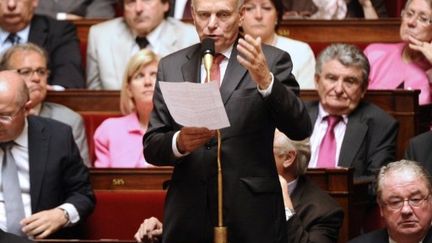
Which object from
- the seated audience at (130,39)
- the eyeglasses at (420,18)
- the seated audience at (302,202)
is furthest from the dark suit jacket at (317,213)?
the seated audience at (130,39)

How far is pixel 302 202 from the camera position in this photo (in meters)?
3.32

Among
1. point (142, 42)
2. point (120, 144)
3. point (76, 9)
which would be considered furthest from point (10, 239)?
point (76, 9)

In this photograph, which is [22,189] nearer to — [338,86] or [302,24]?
[338,86]

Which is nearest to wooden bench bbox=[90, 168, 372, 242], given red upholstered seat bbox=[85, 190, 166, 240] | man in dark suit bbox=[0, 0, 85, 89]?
red upholstered seat bbox=[85, 190, 166, 240]

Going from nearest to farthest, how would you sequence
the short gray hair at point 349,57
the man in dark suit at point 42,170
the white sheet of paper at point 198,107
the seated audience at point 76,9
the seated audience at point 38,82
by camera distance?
the white sheet of paper at point 198,107 → the man in dark suit at point 42,170 → the short gray hair at point 349,57 → the seated audience at point 38,82 → the seated audience at point 76,9

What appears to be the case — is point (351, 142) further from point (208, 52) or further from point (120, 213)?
point (208, 52)

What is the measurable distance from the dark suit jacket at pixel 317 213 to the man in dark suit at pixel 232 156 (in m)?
0.51

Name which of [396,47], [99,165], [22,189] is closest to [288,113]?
[22,189]

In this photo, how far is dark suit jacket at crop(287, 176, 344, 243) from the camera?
3.25 m

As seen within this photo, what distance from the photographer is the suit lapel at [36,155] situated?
348 centimetres

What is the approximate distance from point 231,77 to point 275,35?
5.56 feet

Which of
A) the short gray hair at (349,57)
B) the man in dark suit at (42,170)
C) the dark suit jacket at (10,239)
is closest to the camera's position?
the dark suit jacket at (10,239)

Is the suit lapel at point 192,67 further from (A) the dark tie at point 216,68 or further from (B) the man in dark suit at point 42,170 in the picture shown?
(B) the man in dark suit at point 42,170

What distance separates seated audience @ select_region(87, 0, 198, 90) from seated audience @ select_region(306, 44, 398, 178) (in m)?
0.79
